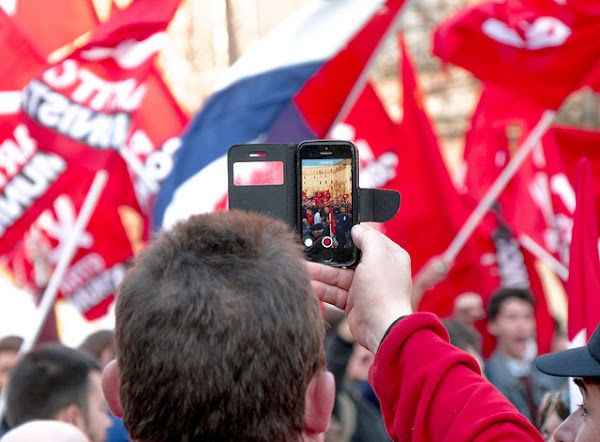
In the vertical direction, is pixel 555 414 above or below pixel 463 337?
above

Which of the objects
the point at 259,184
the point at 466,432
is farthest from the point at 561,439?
the point at 259,184

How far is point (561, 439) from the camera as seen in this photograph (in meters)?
2.30

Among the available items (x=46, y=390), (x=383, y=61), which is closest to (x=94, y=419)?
(x=46, y=390)

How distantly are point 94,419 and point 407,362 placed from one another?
2.34 metres

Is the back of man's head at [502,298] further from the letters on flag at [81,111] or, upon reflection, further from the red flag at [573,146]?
the letters on flag at [81,111]

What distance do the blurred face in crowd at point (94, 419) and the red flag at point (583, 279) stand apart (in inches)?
66.1

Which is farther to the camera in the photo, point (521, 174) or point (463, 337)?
point (521, 174)

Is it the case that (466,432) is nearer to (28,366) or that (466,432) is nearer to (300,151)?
(300,151)

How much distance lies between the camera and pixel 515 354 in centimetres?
607

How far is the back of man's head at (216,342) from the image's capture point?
141 centimetres

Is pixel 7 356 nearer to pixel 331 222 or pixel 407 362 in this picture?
pixel 331 222

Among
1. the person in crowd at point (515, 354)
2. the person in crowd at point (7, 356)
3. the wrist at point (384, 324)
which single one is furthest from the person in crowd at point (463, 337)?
the wrist at point (384, 324)

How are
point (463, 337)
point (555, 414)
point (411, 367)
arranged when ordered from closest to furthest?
point (411, 367)
point (555, 414)
point (463, 337)

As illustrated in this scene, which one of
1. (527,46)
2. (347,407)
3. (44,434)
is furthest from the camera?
(527,46)
